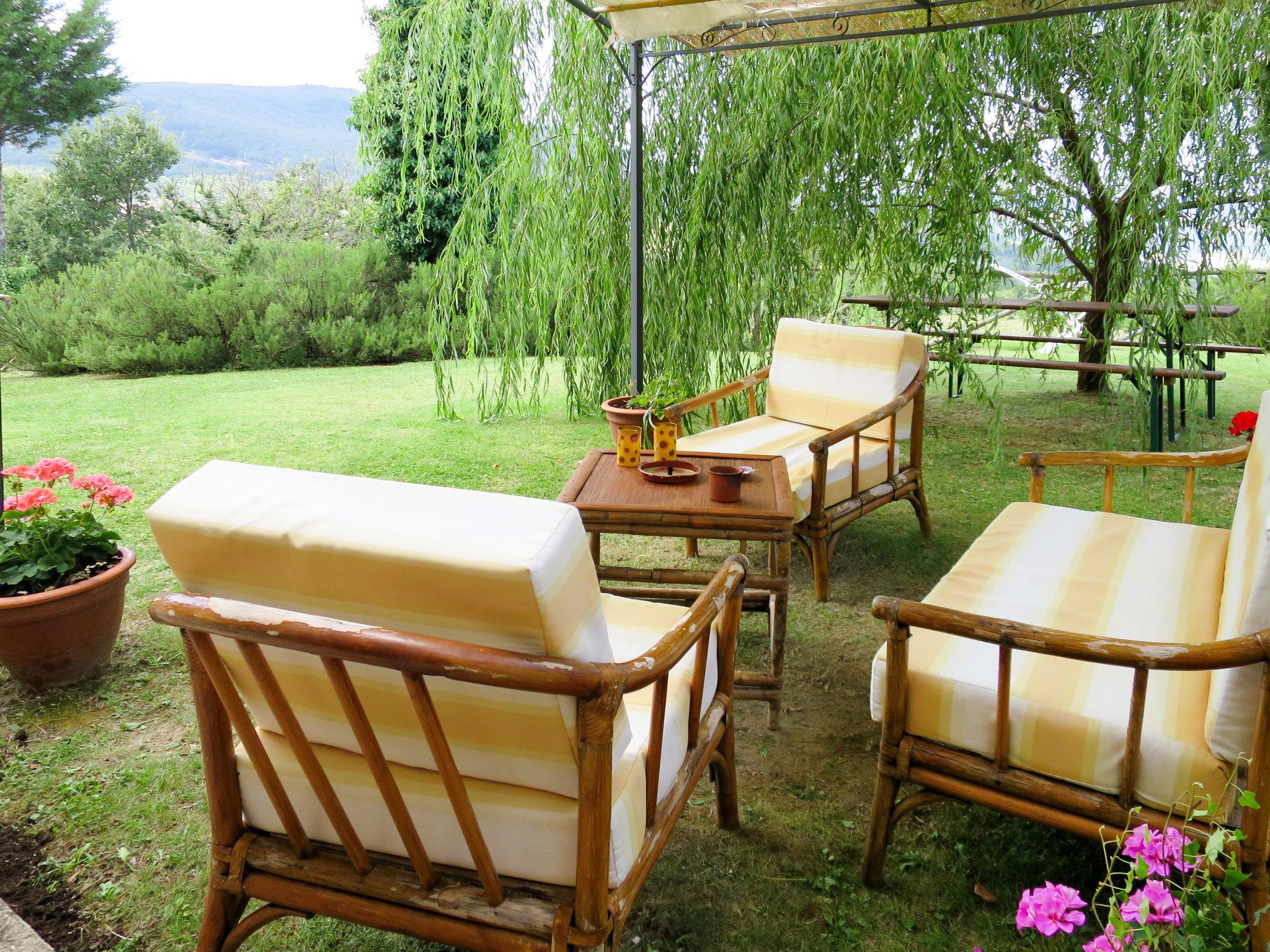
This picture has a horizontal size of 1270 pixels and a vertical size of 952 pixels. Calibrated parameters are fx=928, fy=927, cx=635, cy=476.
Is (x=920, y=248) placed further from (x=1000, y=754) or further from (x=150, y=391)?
(x=150, y=391)

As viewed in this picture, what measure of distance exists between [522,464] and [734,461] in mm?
2266

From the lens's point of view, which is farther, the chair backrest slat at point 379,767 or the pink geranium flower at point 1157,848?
the chair backrest slat at point 379,767

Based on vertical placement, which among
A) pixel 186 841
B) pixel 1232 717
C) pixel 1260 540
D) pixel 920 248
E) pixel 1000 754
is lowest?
pixel 186 841

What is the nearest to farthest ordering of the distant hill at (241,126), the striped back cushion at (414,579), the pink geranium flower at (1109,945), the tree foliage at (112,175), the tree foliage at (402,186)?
the pink geranium flower at (1109,945) < the striped back cushion at (414,579) < the tree foliage at (402,186) < the tree foliage at (112,175) < the distant hill at (241,126)

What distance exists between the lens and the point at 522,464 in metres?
5.20

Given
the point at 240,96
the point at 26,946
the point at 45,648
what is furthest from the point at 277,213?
the point at 26,946

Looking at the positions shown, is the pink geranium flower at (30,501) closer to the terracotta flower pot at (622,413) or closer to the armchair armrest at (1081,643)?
the terracotta flower pot at (622,413)

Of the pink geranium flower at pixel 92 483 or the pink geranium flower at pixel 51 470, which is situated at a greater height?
the pink geranium flower at pixel 51 470

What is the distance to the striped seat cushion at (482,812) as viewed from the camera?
1.25 m

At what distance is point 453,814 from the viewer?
130 centimetres

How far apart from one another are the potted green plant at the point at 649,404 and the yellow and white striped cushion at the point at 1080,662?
126 centimetres

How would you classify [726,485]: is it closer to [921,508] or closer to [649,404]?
[649,404]

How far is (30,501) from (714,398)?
7.64 feet

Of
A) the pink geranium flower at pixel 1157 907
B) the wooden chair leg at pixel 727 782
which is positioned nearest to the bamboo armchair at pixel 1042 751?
the wooden chair leg at pixel 727 782
